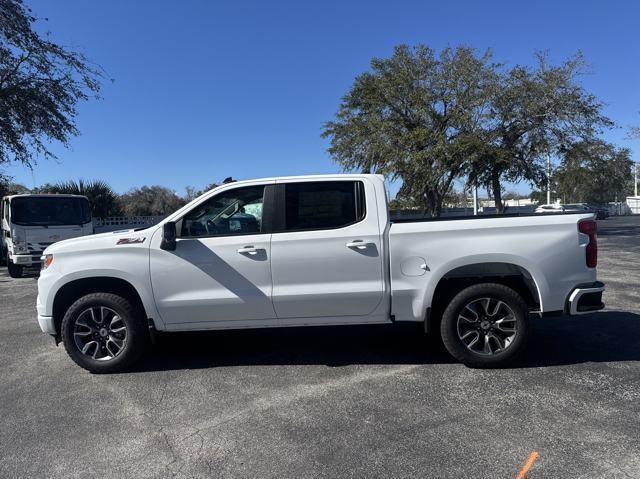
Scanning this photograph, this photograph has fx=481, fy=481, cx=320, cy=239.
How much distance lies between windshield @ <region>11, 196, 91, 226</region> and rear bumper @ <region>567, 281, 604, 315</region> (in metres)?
13.1

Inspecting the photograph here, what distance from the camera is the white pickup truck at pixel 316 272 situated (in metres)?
4.70

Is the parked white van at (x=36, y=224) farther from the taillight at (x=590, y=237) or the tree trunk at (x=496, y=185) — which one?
the tree trunk at (x=496, y=185)

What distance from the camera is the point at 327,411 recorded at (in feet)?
13.0

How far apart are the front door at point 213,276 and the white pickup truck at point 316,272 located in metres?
0.01

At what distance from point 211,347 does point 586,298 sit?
4172 mm

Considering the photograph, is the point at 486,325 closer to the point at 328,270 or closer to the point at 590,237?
the point at 590,237

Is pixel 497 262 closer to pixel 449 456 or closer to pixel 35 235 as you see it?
pixel 449 456

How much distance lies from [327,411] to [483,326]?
1832 millimetres

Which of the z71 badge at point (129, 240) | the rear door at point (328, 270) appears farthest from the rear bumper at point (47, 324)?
the rear door at point (328, 270)

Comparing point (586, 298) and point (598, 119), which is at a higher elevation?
point (598, 119)

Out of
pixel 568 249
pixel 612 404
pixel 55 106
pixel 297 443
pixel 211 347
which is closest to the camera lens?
pixel 297 443

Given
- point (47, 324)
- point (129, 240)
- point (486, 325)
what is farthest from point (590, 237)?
point (47, 324)

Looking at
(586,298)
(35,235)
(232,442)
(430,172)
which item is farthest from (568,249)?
(430,172)

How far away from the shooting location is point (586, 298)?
4691 millimetres
